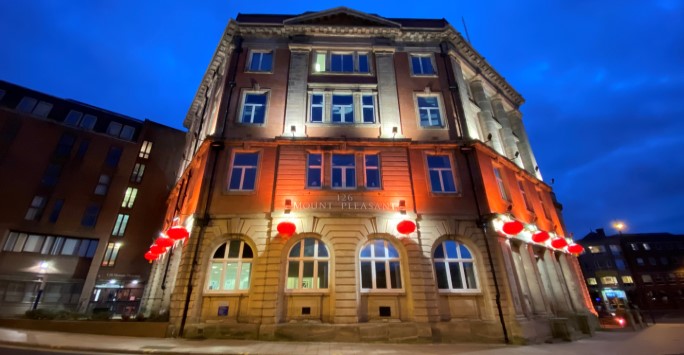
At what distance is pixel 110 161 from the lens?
110 feet

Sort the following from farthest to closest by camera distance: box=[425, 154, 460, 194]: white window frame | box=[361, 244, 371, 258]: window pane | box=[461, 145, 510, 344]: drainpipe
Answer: box=[425, 154, 460, 194]: white window frame < box=[361, 244, 371, 258]: window pane < box=[461, 145, 510, 344]: drainpipe

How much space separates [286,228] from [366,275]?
14.3 ft

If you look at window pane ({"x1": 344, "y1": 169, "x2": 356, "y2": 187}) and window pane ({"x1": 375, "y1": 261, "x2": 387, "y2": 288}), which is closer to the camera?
window pane ({"x1": 375, "y1": 261, "x2": 387, "y2": 288})

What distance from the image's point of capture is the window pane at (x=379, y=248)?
46.9 ft

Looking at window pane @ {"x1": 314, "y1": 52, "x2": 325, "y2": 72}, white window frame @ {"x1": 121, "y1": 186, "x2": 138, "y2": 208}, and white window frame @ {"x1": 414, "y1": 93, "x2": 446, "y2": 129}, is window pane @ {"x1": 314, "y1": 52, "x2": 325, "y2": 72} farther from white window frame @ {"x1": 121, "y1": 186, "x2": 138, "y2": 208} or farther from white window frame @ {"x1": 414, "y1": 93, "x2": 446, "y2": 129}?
white window frame @ {"x1": 121, "y1": 186, "x2": 138, "y2": 208}

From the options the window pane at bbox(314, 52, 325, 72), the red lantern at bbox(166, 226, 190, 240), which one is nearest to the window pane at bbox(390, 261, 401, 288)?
the red lantern at bbox(166, 226, 190, 240)

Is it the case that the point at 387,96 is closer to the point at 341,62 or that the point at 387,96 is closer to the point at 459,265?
the point at 341,62

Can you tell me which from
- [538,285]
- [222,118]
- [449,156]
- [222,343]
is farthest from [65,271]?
[538,285]

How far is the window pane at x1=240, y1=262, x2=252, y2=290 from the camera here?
13.5 meters

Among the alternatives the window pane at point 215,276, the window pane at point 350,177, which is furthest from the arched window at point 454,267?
the window pane at point 215,276

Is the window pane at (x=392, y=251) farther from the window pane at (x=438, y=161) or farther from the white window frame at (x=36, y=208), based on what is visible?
the white window frame at (x=36, y=208)

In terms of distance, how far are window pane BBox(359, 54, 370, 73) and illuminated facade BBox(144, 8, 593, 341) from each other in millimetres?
197

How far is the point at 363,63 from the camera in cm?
2039

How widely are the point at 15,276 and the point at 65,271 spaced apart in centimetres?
322
